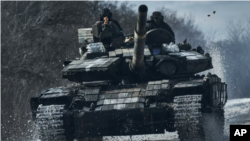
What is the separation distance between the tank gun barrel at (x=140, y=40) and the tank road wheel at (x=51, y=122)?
1914mm

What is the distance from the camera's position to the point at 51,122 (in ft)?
48.0

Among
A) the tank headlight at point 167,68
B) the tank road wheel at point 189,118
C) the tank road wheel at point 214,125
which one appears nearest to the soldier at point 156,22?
the tank headlight at point 167,68

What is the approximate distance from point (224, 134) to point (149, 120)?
11.4ft

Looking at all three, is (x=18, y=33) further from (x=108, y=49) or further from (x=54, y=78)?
(x=108, y=49)

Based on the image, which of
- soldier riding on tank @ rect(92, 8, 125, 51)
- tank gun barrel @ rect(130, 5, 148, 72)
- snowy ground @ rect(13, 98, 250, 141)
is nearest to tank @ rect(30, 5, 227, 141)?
tank gun barrel @ rect(130, 5, 148, 72)

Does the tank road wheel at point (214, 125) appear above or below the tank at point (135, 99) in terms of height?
below

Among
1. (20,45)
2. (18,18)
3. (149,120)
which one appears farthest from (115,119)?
(18,18)

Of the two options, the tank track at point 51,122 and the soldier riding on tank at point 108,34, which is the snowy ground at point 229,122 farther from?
the tank track at point 51,122

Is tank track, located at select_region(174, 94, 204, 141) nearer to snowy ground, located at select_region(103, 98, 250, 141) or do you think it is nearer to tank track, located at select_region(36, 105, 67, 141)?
tank track, located at select_region(36, 105, 67, 141)

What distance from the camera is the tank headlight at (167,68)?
1573 centimetres

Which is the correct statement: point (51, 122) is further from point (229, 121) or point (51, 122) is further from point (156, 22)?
point (229, 121)

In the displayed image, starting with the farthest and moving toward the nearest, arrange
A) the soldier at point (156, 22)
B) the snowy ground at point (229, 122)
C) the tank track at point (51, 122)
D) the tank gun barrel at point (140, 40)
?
the soldier at point (156, 22) < the snowy ground at point (229, 122) < the tank track at point (51, 122) < the tank gun barrel at point (140, 40)

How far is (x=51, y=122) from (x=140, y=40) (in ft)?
8.63

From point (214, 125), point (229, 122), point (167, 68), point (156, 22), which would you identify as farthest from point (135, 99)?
point (229, 122)
